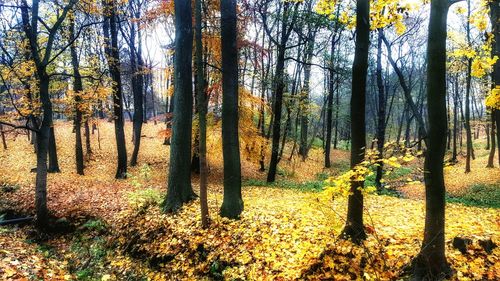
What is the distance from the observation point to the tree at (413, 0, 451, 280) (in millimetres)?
4121

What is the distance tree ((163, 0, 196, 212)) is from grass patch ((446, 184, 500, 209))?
10.3m

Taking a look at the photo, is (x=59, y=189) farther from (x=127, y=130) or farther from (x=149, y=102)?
(x=149, y=102)

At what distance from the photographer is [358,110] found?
5.45m

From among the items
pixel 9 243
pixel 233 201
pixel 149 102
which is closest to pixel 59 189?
pixel 9 243

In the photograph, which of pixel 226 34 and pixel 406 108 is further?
pixel 406 108

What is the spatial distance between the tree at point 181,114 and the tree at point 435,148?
21.1ft

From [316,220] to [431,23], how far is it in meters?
4.74

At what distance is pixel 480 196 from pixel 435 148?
12.7m

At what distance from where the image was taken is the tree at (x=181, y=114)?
8.88 m

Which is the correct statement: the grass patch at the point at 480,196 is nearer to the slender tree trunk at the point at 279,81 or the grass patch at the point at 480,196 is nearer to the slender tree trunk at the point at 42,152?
the slender tree trunk at the point at 279,81

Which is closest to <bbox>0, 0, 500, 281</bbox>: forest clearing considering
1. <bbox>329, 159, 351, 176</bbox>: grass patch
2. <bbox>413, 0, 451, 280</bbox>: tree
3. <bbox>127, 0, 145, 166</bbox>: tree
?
<bbox>413, 0, 451, 280</bbox>: tree

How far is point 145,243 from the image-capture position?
7.63 metres

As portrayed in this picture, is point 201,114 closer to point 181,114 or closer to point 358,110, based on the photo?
point 181,114

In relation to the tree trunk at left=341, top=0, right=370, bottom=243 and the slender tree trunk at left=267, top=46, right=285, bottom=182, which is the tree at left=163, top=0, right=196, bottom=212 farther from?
the slender tree trunk at left=267, top=46, right=285, bottom=182
